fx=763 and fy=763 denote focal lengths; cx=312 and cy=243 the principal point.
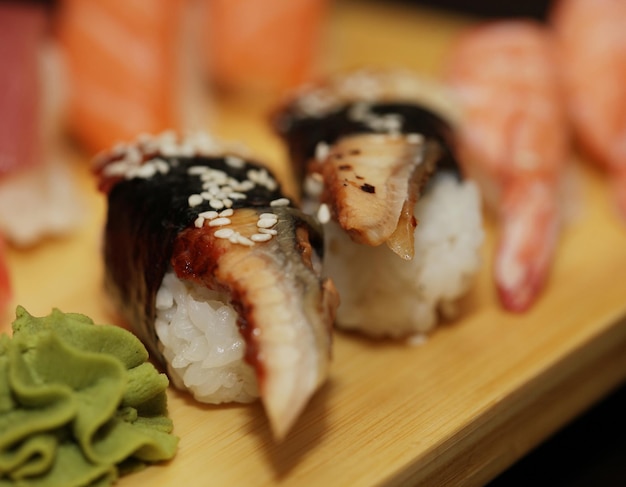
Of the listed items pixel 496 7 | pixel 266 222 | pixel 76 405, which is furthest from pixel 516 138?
pixel 496 7

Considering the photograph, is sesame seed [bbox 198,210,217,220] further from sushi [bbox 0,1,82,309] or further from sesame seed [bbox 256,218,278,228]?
sushi [bbox 0,1,82,309]

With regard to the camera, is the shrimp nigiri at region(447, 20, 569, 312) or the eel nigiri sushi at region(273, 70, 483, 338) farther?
the shrimp nigiri at region(447, 20, 569, 312)

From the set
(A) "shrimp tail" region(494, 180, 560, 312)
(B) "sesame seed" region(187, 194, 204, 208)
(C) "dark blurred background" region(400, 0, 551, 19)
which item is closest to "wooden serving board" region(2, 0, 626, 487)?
(A) "shrimp tail" region(494, 180, 560, 312)

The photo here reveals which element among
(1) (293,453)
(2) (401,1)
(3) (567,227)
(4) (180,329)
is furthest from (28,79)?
(2) (401,1)

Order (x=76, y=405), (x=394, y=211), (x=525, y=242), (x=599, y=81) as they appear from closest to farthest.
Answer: (x=76, y=405)
(x=394, y=211)
(x=525, y=242)
(x=599, y=81)

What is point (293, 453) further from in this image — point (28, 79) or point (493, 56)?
point (493, 56)

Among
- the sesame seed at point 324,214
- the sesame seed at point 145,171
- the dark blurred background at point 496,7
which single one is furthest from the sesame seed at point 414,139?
the dark blurred background at point 496,7

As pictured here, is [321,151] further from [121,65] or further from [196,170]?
[121,65]
